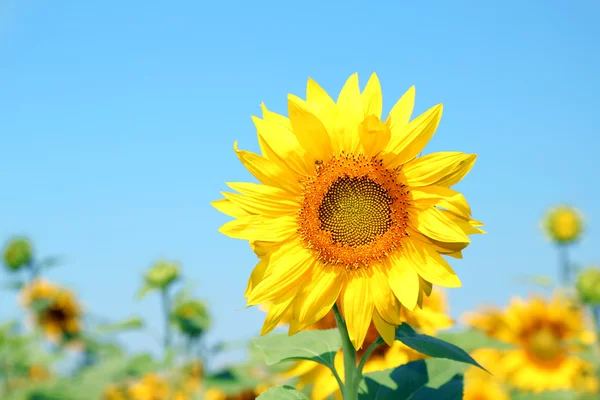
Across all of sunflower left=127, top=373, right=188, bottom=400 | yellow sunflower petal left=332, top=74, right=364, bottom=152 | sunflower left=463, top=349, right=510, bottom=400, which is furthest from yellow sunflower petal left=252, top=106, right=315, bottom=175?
sunflower left=127, top=373, right=188, bottom=400

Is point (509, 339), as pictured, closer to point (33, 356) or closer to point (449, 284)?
point (33, 356)

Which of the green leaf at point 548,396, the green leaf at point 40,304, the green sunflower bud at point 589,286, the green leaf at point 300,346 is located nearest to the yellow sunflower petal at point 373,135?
the green leaf at point 300,346

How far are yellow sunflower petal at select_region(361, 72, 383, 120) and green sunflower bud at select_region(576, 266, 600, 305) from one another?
408cm

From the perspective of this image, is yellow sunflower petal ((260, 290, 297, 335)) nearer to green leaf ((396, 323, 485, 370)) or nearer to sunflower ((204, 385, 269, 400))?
green leaf ((396, 323, 485, 370))

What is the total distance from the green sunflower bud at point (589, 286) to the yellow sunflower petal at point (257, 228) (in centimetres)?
405

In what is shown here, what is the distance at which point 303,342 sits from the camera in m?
2.12

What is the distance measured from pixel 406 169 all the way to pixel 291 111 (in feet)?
1.17

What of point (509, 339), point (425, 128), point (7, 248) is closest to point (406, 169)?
point (425, 128)

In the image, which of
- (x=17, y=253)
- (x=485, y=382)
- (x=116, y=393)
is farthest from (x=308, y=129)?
(x=17, y=253)

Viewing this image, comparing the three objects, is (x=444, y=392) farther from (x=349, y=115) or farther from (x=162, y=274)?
(x=162, y=274)

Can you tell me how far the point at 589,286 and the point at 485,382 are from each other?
3.79ft

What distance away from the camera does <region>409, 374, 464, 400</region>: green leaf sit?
6.72 feet

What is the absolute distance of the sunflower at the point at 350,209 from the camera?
198cm

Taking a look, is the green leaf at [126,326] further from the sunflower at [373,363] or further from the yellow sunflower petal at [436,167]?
the yellow sunflower petal at [436,167]
